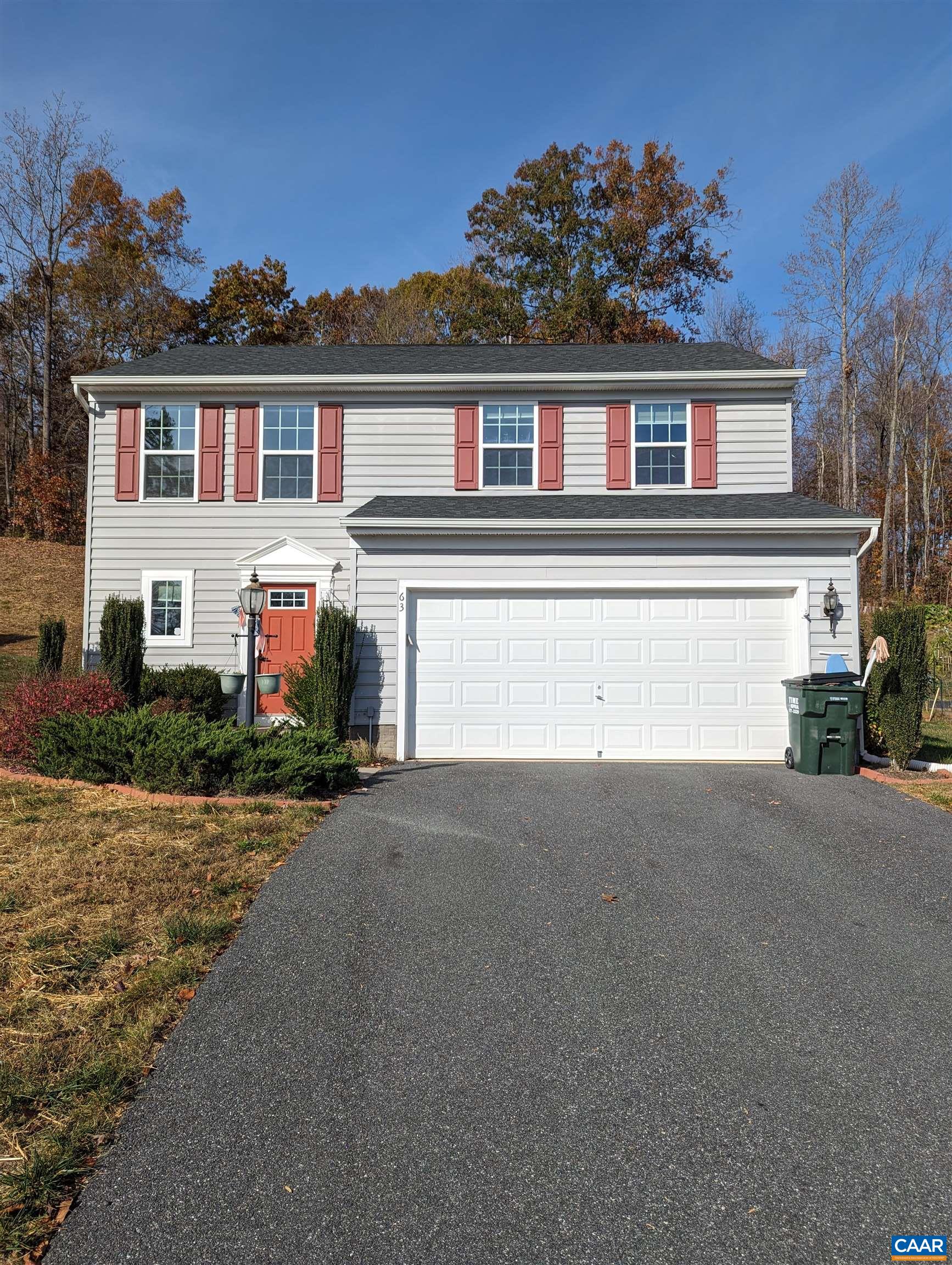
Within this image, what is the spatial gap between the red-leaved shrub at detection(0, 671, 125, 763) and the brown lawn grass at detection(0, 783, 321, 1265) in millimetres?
1221

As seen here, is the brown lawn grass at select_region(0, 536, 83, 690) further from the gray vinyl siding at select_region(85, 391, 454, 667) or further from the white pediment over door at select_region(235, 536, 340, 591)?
the white pediment over door at select_region(235, 536, 340, 591)

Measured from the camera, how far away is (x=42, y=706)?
873 centimetres

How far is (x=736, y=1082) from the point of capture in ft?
10.2

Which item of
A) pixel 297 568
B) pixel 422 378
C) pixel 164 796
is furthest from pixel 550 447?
pixel 164 796

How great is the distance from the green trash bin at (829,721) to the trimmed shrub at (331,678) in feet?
18.1

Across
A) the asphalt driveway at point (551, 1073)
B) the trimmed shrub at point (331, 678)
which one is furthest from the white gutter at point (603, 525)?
the asphalt driveway at point (551, 1073)

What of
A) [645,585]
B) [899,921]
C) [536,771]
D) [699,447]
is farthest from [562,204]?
[899,921]

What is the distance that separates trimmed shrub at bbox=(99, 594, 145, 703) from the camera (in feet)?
36.8

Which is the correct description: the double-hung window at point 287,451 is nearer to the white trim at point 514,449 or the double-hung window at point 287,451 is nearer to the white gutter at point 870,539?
the white trim at point 514,449

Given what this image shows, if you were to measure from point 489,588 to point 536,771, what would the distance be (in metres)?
2.60

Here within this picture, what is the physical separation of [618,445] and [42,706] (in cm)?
920

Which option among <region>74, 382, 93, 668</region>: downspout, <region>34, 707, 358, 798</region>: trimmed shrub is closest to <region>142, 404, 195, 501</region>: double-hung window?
<region>74, 382, 93, 668</region>: downspout

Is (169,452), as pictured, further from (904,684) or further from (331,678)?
(904,684)

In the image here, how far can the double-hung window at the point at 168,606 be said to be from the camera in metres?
13.4
